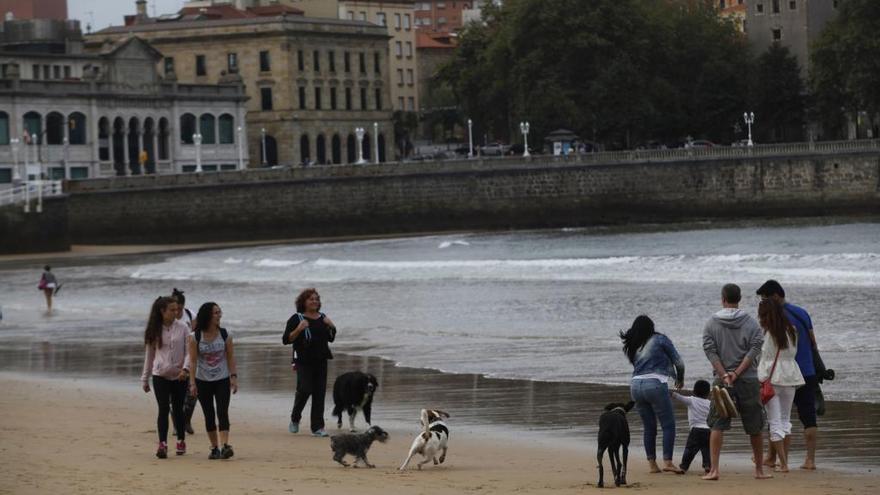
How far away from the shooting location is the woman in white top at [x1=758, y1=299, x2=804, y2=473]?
16328 millimetres

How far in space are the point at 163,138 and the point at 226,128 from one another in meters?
4.05

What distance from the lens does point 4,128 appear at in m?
93.3

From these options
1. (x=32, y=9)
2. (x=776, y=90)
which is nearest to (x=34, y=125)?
(x=32, y=9)

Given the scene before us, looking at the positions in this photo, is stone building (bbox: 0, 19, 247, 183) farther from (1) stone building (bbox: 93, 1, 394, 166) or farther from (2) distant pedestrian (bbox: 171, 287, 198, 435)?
(2) distant pedestrian (bbox: 171, 287, 198, 435)

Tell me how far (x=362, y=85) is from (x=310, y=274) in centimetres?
6724

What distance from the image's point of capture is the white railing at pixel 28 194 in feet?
251

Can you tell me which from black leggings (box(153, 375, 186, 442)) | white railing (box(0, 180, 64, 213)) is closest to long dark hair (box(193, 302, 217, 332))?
black leggings (box(153, 375, 186, 442))

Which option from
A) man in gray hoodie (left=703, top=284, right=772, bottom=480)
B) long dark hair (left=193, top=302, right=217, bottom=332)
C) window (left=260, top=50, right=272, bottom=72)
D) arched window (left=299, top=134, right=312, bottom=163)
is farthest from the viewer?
window (left=260, top=50, right=272, bottom=72)

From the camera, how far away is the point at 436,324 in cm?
3459

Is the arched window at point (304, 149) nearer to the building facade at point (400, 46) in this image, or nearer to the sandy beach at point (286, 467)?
the building facade at point (400, 46)

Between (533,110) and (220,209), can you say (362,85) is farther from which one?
(220,209)

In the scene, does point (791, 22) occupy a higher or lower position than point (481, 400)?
higher

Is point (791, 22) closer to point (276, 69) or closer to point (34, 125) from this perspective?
point (276, 69)

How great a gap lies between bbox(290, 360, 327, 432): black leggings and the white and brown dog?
2.46 metres
